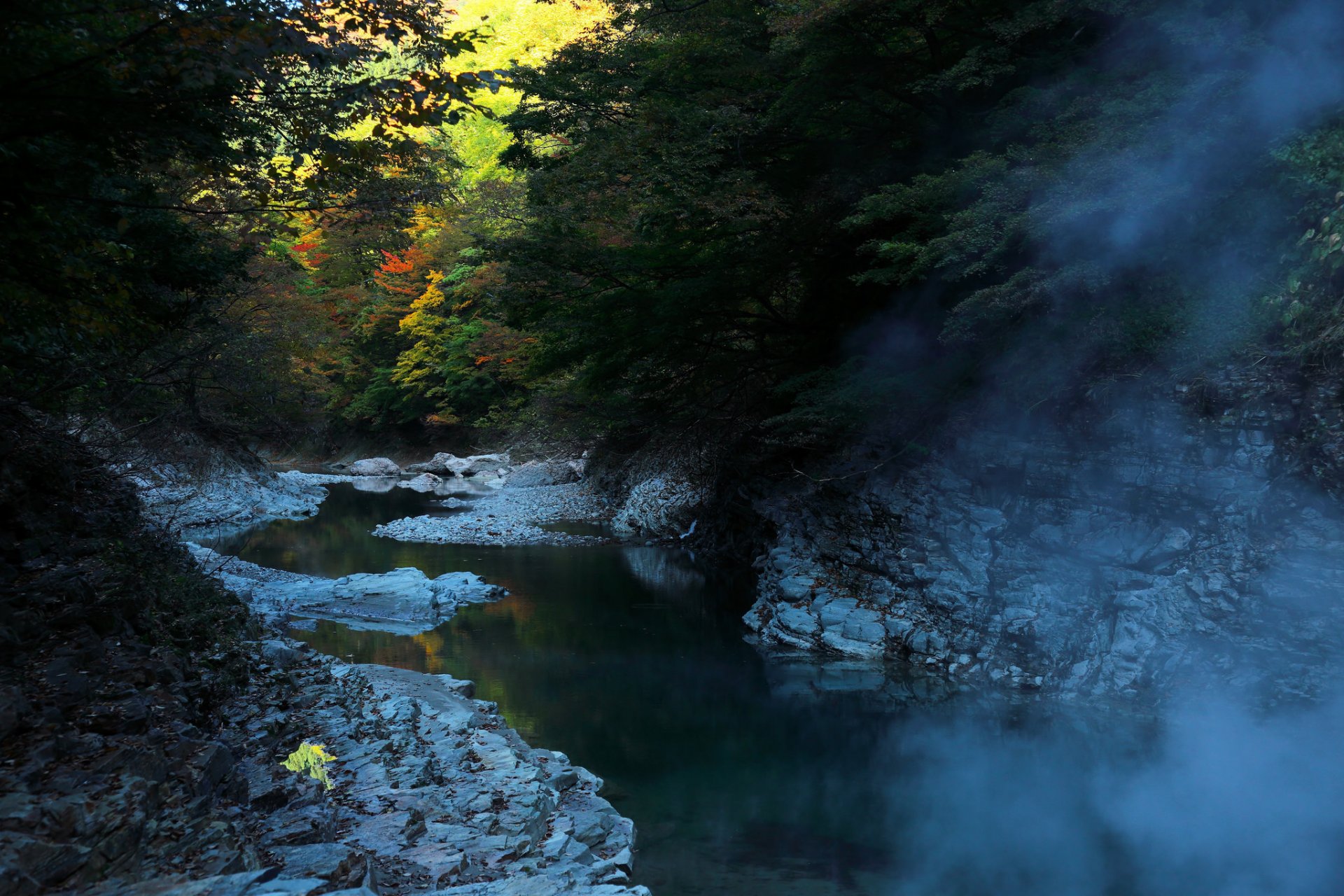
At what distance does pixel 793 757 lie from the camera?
898 centimetres

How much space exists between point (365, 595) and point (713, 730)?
702 cm

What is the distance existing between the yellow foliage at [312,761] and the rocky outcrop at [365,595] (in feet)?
20.4

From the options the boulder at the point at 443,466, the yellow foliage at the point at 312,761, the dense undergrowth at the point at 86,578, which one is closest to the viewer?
the dense undergrowth at the point at 86,578

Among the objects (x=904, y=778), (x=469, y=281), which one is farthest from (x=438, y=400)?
(x=904, y=778)

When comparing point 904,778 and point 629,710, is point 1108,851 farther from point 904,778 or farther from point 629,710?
point 629,710

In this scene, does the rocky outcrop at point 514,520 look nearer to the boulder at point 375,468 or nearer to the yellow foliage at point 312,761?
the boulder at point 375,468

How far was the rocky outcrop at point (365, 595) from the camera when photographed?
44.2 ft

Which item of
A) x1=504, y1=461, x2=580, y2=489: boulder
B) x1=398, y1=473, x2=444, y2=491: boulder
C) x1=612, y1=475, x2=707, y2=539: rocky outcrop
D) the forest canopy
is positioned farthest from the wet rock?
x1=398, y1=473, x2=444, y2=491: boulder

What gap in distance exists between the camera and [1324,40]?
854 cm

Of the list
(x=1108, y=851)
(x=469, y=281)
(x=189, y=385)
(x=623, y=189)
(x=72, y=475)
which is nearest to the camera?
(x=1108, y=851)

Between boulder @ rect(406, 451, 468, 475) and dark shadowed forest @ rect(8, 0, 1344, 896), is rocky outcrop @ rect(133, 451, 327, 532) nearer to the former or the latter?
dark shadowed forest @ rect(8, 0, 1344, 896)

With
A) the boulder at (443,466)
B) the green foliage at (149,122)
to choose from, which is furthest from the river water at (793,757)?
the boulder at (443,466)

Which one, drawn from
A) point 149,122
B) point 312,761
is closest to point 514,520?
point 312,761

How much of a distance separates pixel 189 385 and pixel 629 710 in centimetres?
690
